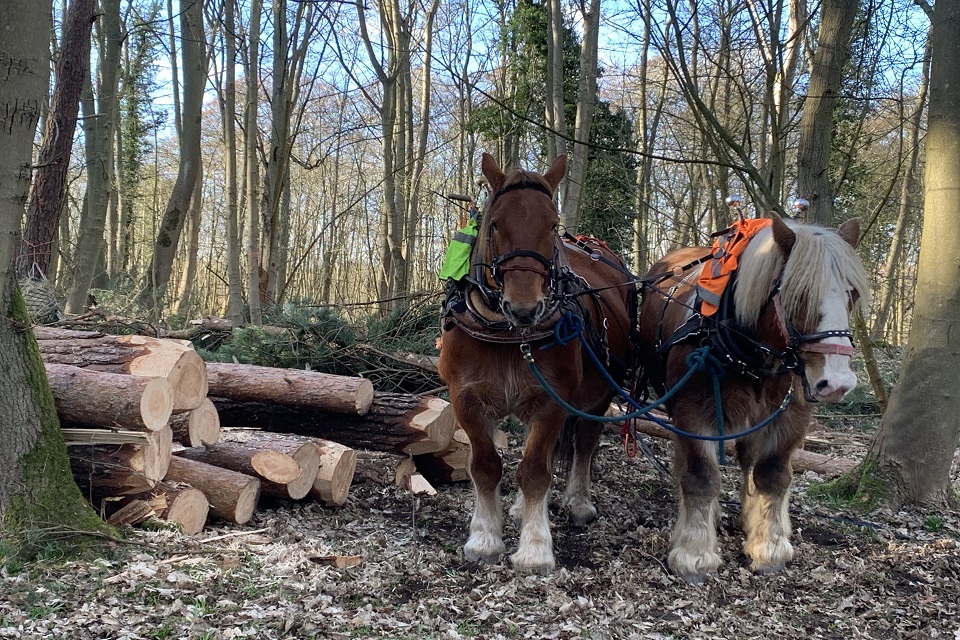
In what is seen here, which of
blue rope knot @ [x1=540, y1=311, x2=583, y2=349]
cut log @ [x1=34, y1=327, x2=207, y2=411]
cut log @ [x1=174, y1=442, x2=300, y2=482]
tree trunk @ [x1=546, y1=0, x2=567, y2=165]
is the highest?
tree trunk @ [x1=546, y1=0, x2=567, y2=165]

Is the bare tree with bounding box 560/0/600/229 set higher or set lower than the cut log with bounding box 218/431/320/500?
higher

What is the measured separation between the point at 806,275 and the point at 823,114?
270 centimetres

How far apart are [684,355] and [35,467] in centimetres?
318

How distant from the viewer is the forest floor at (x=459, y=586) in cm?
283

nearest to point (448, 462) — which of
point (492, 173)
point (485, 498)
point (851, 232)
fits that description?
point (485, 498)

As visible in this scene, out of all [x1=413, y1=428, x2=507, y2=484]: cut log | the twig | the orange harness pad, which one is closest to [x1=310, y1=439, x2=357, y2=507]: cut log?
the twig

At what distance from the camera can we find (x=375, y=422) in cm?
507

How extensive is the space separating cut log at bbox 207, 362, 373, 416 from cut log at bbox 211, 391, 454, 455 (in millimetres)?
86

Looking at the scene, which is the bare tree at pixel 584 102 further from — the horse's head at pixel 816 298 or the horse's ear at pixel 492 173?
the horse's head at pixel 816 298

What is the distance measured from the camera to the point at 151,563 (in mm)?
3240

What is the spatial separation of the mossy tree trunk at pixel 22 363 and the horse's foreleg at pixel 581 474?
2.70m

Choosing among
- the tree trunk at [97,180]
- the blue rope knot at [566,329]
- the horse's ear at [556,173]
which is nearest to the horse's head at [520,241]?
the horse's ear at [556,173]

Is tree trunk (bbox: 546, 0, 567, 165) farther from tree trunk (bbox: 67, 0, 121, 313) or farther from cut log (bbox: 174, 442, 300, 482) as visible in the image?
cut log (bbox: 174, 442, 300, 482)

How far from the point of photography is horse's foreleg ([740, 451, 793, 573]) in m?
3.72
